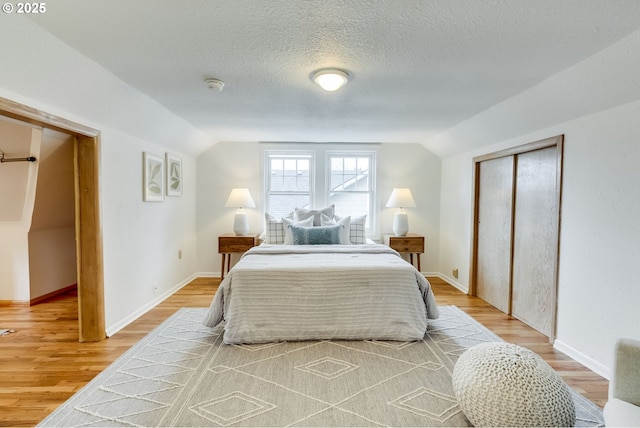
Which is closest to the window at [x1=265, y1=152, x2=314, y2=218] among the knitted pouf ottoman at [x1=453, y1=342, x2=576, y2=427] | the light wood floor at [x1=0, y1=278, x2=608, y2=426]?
the light wood floor at [x1=0, y1=278, x2=608, y2=426]

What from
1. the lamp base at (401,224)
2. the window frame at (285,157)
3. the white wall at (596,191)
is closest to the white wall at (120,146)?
the window frame at (285,157)

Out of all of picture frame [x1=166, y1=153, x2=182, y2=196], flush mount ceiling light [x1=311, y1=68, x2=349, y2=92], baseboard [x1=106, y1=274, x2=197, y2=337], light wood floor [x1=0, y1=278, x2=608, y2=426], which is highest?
flush mount ceiling light [x1=311, y1=68, x2=349, y2=92]

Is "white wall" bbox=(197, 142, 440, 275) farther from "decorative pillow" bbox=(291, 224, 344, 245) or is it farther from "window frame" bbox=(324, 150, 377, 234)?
"decorative pillow" bbox=(291, 224, 344, 245)

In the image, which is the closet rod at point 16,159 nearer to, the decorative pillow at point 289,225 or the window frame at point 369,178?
the decorative pillow at point 289,225

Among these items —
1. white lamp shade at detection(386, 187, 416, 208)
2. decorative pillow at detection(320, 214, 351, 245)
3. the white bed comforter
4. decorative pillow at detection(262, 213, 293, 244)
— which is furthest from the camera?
white lamp shade at detection(386, 187, 416, 208)

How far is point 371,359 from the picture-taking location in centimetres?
240

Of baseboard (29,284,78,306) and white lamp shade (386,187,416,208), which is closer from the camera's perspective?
baseboard (29,284,78,306)

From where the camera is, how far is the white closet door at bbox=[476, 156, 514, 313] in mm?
3516

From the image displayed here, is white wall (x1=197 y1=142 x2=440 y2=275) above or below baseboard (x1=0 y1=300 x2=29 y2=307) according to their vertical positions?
above

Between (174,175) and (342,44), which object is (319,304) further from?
(174,175)

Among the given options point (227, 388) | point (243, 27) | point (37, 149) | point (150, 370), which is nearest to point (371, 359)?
Result: point (227, 388)

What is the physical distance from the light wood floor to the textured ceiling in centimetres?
213

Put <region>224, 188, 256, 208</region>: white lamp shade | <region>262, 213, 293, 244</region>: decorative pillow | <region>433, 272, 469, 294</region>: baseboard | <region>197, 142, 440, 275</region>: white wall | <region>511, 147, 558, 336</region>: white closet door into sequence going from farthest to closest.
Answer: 1. <region>197, 142, 440, 275</region>: white wall
2. <region>224, 188, 256, 208</region>: white lamp shade
3. <region>262, 213, 293, 244</region>: decorative pillow
4. <region>433, 272, 469, 294</region>: baseboard
5. <region>511, 147, 558, 336</region>: white closet door

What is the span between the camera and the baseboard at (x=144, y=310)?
A: 2875 mm
